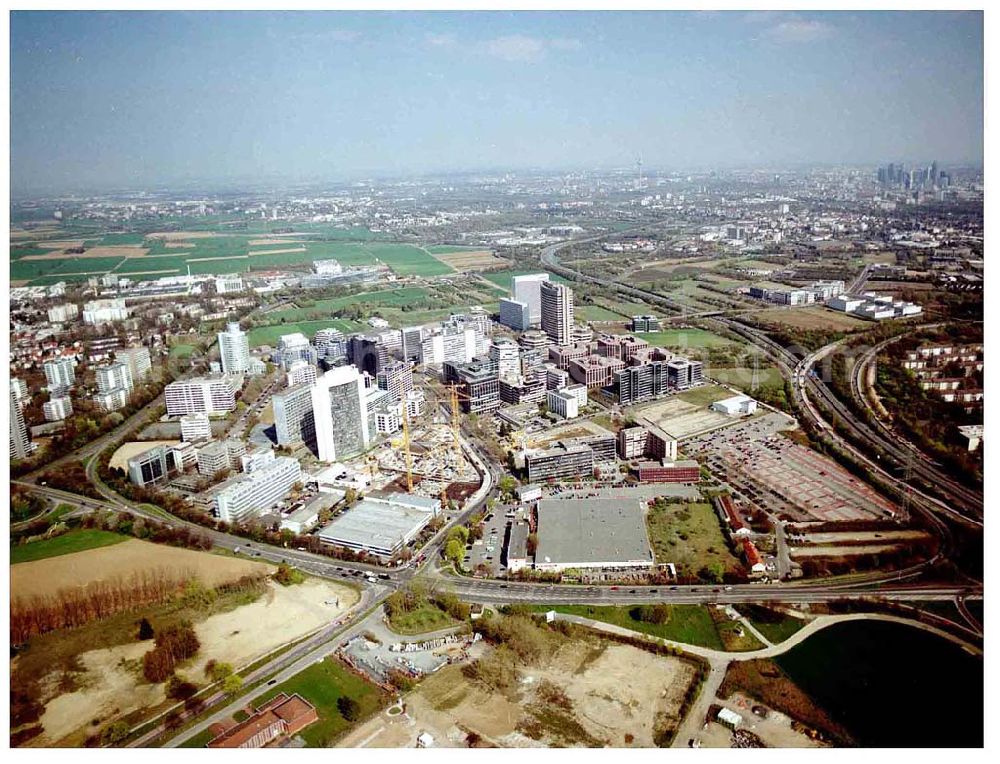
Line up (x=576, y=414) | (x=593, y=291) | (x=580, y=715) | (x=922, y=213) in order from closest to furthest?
(x=580, y=715) < (x=576, y=414) < (x=922, y=213) < (x=593, y=291)

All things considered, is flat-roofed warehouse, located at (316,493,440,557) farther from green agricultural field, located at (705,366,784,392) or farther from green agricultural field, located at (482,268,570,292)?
green agricultural field, located at (482,268,570,292)

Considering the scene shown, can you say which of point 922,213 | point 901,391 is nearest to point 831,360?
point 901,391

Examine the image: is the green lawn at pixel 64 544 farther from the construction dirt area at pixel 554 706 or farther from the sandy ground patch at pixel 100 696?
the construction dirt area at pixel 554 706

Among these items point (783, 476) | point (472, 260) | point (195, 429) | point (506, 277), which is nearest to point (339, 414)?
point (195, 429)

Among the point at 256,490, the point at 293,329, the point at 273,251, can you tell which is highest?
the point at 273,251

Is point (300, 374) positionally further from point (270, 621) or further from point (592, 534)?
point (592, 534)

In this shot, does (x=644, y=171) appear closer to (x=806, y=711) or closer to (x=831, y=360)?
(x=831, y=360)
